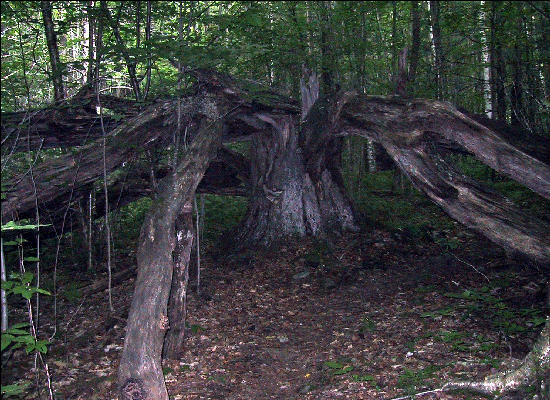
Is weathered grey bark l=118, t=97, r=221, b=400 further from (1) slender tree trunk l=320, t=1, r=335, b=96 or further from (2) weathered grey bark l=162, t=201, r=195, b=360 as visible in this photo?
(1) slender tree trunk l=320, t=1, r=335, b=96

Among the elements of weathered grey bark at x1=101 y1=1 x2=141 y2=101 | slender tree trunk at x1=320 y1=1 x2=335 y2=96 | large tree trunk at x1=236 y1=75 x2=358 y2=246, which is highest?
slender tree trunk at x1=320 y1=1 x2=335 y2=96

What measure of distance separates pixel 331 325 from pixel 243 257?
2395 mm

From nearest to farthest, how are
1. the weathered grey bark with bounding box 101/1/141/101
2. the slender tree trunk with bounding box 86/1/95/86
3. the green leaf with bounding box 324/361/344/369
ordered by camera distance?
the green leaf with bounding box 324/361/344/369, the weathered grey bark with bounding box 101/1/141/101, the slender tree trunk with bounding box 86/1/95/86

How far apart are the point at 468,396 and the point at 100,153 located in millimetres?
4418

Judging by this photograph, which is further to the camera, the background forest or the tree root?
the background forest

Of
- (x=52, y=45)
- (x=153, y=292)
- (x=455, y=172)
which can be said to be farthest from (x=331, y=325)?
(x=52, y=45)

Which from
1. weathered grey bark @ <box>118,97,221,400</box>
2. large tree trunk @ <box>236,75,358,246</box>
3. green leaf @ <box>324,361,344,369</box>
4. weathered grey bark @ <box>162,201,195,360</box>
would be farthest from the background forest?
weathered grey bark @ <box>118,97,221,400</box>

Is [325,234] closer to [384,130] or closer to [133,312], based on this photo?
[384,130]

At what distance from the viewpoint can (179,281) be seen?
518cm

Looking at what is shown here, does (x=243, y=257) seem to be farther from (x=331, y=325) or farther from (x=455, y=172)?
(x=455, y=172)

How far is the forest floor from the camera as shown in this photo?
454 centimetres

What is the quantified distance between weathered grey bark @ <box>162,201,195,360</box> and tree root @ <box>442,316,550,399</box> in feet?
9.07

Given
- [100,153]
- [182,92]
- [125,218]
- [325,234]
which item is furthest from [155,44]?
[125,218]

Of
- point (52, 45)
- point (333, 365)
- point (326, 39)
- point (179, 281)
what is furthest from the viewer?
point (326, 39)
